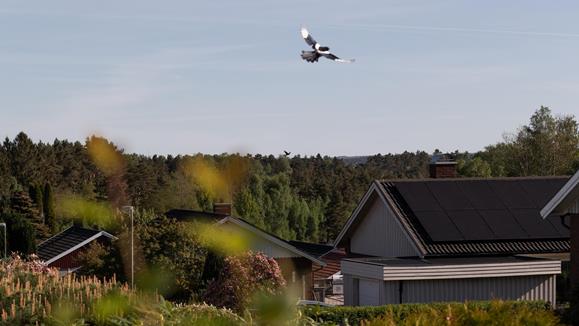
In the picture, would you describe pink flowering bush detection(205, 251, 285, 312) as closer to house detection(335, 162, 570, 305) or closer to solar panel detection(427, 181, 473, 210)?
house detection(335, 162, 570, 305)

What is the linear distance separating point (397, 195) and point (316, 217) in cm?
7339

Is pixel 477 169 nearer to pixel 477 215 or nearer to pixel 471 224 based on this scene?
pixel 477 215

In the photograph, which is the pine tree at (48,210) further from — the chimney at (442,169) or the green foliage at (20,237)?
the chimney at (442,169)

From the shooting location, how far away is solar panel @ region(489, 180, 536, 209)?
3697 cm

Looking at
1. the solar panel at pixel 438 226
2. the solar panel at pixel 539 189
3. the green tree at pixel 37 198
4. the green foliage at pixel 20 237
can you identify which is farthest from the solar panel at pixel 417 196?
the green tree at pixel 37 198

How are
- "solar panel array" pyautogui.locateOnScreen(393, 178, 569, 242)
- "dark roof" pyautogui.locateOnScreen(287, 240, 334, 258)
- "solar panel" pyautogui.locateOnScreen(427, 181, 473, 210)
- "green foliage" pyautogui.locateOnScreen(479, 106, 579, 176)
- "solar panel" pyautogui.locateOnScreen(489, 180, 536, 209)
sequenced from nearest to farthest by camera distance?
"solar panel array" pyautogui.locateOnScreen(393, 178, 569, 242) → "solar panel" pyautogui.locateOnScreen(427, 181, 473, 210) → "solar panel" pyautogui.locateOnScreen(489, 180, 536, 209) → "dark roof" pyautogui.locateOnScreen(287, 240, 334, 258) → "green foliage" pyautogui.locateOnScreen(479, 106, 579, 176)

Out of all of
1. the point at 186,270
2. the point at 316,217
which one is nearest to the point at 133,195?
the point at 316,217

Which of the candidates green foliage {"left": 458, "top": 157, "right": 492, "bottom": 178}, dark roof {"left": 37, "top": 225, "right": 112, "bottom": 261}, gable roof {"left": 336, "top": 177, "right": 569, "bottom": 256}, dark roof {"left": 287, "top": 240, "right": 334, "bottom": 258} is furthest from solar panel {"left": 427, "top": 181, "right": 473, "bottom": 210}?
green foliage {"left": 458, "top": 157, "right": 492, "bottom": 178}

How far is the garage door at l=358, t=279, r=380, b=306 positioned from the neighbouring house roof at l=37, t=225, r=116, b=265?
2197cm

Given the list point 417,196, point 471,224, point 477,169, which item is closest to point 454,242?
point 471,224

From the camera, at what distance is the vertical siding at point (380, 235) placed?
36.0m

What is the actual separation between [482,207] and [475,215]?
2.38ft

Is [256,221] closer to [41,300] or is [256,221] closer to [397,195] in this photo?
[397,195]

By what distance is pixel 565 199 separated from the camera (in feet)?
95.1
